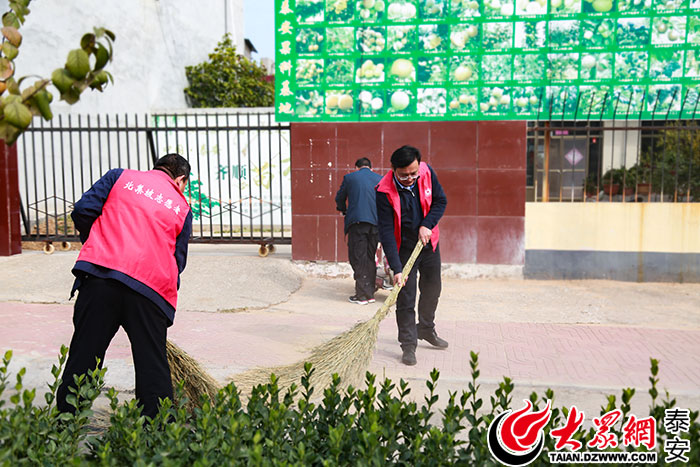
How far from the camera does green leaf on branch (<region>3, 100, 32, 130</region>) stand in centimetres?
145

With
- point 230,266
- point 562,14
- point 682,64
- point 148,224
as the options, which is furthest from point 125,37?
point 148,224

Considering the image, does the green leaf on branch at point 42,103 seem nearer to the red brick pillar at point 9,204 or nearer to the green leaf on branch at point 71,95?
the green leaf on branch at point 71,95

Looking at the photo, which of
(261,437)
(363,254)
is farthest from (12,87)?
(363,254)

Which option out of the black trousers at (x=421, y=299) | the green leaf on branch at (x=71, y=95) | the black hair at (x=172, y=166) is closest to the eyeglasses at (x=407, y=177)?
the black trousers at (x=421, y=299)

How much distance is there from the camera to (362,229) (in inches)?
301

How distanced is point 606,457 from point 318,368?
226 centimetres

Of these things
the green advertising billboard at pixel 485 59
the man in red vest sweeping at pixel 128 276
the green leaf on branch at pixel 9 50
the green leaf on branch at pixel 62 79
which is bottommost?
the man in red vest sweeping at pixel 128 276

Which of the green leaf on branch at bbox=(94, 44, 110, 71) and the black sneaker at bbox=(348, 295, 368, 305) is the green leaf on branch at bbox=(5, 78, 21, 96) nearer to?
the green leaf on branch at bbox=(94, 44, 110, 71)

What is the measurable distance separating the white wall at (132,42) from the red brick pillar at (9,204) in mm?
3375

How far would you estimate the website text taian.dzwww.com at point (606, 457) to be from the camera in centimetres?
201

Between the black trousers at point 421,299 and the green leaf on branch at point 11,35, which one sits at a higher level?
the green leaf on branch at point 11,35

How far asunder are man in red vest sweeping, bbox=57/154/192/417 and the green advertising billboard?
606cm

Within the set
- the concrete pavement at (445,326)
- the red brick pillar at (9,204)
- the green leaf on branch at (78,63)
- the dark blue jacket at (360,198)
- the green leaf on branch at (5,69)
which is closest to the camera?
the green leaf on branch at (78,63)

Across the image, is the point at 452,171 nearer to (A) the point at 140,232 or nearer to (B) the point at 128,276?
(A) the point at 140,232
